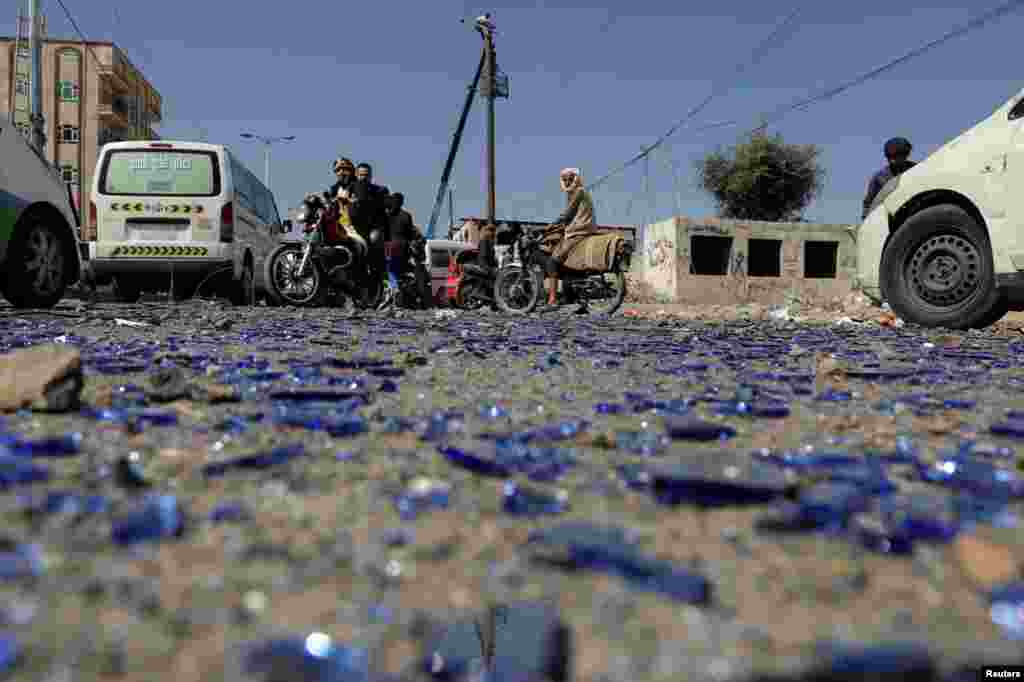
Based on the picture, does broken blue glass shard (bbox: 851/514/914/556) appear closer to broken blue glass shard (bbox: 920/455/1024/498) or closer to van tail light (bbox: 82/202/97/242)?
broken blue glass shard (bbox: 920/455/1024/498)

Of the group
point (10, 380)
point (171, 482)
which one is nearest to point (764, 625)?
point (171, 482)

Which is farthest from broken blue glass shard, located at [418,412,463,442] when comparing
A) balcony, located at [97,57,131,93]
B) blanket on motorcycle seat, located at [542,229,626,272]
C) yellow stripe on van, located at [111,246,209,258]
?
balcony, located at [97,57,131,93]

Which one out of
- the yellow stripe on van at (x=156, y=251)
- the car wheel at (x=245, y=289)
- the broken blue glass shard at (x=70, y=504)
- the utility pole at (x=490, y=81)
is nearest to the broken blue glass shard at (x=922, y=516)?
the broken blue glass shard at (x=70, y=504)

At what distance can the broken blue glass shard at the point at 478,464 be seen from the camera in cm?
144

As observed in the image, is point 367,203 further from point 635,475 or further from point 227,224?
point 635,475

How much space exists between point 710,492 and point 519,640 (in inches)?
21.7

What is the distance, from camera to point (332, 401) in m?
2.25

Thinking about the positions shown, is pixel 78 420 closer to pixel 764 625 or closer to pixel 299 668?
pixel 299 668

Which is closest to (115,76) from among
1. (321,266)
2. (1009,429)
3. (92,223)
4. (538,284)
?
(92,223)

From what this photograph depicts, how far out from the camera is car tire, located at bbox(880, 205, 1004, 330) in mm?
5973

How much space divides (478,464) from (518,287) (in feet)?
30.6

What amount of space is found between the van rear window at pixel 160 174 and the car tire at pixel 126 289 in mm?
1077

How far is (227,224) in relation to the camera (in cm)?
1041

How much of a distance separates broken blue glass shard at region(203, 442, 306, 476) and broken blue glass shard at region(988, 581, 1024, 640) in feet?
3.60
